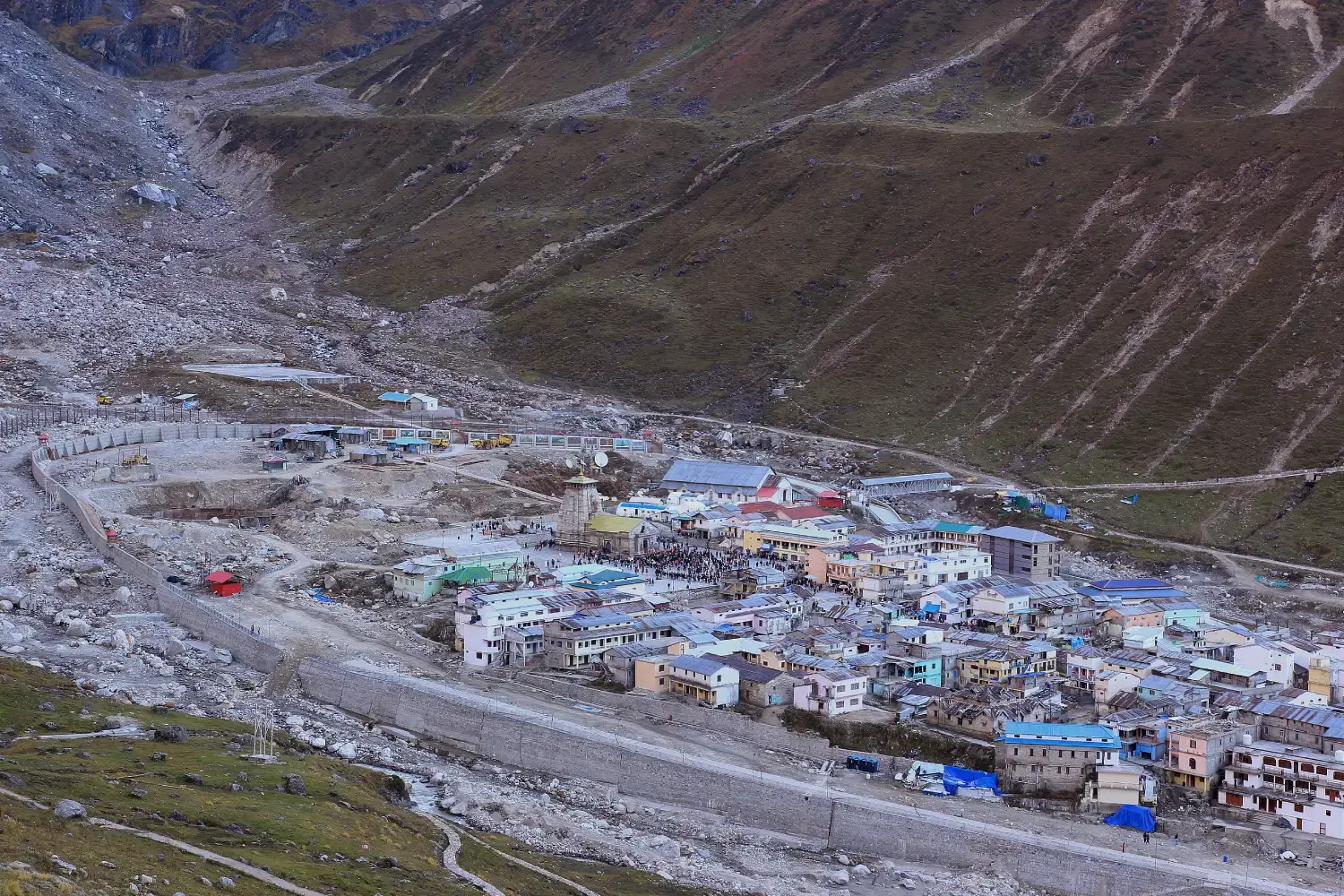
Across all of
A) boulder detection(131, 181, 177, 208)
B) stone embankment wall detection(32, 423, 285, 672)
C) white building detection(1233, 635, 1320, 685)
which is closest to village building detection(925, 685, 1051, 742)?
white building detection(1233, 635, 1320, 685)

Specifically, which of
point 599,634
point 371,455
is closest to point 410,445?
point 371,455

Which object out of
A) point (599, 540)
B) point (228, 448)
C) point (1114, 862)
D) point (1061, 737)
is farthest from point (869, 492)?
point (1114, 862)

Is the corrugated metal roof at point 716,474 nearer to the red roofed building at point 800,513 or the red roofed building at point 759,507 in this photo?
the red roofed building at point 759,507

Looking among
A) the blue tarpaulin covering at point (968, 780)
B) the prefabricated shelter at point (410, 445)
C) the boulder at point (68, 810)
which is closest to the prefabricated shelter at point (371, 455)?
the prefabricated shelter at point (410, 445)

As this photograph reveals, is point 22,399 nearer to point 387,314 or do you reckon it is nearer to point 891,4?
point 387,314

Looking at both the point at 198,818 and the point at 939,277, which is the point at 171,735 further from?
the point at 939,277

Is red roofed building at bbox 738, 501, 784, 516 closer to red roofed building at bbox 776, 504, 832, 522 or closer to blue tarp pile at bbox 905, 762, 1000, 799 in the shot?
red roofed building at bbox 776, 504, 832, 522
